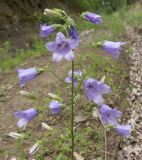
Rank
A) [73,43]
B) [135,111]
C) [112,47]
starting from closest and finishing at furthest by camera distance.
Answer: [73,43] → [112,47] → [135,111]

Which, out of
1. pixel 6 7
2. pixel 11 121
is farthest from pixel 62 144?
pixel 6 7

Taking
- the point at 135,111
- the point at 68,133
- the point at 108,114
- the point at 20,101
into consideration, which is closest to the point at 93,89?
the point at 108,114

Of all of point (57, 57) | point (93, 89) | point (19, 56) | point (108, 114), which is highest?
point (57, 57)

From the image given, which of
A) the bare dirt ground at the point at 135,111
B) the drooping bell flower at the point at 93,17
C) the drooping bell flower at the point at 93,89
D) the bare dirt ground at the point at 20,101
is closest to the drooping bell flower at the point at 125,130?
the drooping bell flower at the point at 93,89

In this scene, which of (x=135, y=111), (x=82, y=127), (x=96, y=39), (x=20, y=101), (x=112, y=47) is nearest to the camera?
(x=112, y=47)

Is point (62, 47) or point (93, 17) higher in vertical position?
point (93, 17)

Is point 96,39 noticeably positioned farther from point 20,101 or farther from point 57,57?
point 57,57

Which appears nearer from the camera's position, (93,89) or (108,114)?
(93,89)

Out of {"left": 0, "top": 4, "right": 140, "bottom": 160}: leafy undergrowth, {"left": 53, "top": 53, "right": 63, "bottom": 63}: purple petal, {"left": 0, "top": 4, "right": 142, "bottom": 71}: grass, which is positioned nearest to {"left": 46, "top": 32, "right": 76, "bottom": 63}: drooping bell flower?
{"left": 53, "top": 53, "right": 63, "bottom": 63}: purple petal
